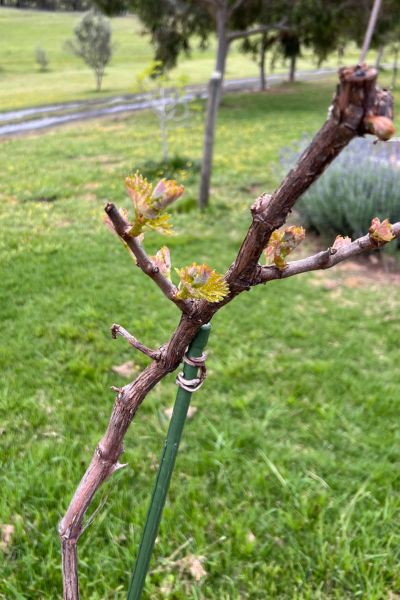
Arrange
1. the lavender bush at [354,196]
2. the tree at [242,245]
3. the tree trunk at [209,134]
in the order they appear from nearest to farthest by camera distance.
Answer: the tree at [242,245] → the lavender bush at [354,196] → the tree trunk at [209,134]

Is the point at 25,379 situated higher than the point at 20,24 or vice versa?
the point at 20,24

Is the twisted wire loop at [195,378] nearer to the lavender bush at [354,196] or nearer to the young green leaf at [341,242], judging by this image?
the young green leaf at [341,242]

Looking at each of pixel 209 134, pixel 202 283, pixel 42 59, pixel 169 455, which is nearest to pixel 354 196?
pixel 209 134

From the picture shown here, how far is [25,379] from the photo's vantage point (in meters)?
3.16

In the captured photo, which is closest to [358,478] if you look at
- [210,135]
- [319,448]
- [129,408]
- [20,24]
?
[319,448]

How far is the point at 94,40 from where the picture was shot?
81.3ft

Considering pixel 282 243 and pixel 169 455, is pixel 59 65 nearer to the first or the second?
pixel 169 455

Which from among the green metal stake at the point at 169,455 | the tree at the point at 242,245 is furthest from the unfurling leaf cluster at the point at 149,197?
the green metal stake at the point at 169,455

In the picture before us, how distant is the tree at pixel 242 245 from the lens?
19.6 inches

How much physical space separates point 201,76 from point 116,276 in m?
27.9

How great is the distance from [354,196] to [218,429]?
10.6 ft

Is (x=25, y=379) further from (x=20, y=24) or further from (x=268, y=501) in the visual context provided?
(x=20, y=24)

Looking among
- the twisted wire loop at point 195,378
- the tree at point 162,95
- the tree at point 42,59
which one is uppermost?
the tree at point 42,59

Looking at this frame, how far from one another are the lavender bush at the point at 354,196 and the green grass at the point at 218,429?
0.69 meters
